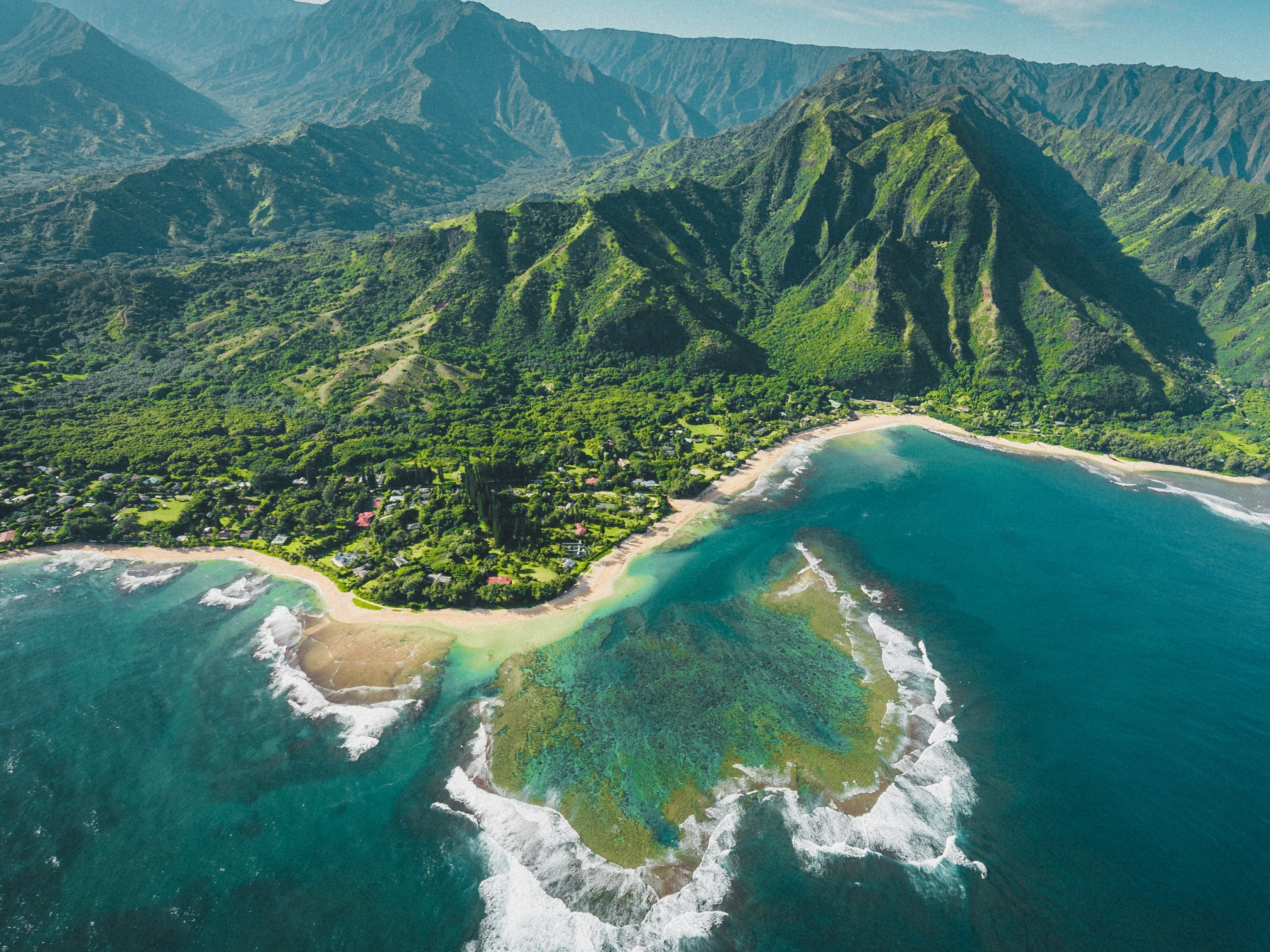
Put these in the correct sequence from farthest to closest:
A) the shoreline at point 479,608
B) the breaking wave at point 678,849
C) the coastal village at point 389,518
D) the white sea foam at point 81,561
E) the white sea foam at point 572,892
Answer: the white sea foam at point 81,561 → the coastal village at point 389,518 → the shoreline at point 479,608 → the breaking wave at point 678,849 → the white sea foam at point 572,892

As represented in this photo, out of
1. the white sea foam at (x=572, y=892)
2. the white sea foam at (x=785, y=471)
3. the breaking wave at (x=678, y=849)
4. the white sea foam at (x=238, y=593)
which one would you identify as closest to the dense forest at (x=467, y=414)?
the white sea foam at (x=238, y=593)

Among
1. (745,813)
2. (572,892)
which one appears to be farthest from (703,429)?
(572,892)

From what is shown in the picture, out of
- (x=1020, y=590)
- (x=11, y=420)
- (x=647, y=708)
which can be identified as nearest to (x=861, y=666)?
(x=647, y=708)

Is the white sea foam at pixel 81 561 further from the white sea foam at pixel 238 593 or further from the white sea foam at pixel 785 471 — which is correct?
the white sea foam at pixel 785 471

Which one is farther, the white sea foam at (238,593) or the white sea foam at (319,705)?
the white sea foam at (238,593)

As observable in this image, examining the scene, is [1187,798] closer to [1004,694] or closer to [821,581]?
[1004,694]

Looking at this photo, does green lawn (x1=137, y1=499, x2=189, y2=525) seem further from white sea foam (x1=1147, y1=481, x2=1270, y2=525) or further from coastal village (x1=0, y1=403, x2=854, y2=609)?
white sea foam (x1=1147, y1=481, x2=1270, y2=525)
